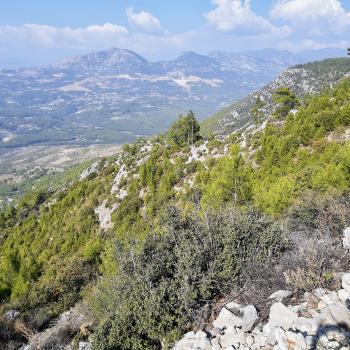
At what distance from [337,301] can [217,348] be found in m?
3.22

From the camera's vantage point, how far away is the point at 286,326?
28.7 feet

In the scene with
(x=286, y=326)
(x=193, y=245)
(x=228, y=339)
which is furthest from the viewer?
(x=193, y=245)

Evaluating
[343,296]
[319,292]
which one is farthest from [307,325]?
[319,292]

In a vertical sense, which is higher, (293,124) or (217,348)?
(293,124)

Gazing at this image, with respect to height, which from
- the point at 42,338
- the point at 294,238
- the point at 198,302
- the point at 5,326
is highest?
the point at 294,238

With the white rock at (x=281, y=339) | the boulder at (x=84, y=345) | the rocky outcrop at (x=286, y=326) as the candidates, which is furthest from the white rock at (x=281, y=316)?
the boulder at (x=84, y=345)

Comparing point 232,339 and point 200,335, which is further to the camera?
point 200,335

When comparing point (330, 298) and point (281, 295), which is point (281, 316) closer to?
point (281, 295)

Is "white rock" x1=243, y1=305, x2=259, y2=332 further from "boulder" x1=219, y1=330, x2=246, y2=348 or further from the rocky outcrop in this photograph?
"boulder" x1=219, y1=330, x2=246, y2=348

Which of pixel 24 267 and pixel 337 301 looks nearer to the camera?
pixel 337 301

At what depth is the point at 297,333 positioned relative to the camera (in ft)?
26.0

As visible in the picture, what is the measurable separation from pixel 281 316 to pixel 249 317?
0.86 m

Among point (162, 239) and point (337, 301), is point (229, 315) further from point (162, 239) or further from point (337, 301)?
point (162, 239)

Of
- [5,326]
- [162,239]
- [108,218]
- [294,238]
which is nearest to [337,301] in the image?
[294,238]
